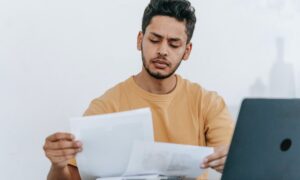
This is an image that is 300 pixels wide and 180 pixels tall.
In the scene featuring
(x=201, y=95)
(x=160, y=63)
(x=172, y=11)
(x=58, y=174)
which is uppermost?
(x=172, y=11)

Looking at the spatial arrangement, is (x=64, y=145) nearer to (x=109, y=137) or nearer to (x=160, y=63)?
(x=109, y=137)

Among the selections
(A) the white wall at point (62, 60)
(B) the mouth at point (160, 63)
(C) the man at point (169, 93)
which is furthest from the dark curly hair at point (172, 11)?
(A) the white wall at point (62, 60)

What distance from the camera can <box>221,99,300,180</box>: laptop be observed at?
85cm

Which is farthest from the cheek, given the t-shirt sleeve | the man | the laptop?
the laptop

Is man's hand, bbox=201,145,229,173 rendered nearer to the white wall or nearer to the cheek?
the cheek

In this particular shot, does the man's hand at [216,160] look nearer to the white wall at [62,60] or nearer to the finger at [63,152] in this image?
the finger at [63,152]

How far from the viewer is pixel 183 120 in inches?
56.8

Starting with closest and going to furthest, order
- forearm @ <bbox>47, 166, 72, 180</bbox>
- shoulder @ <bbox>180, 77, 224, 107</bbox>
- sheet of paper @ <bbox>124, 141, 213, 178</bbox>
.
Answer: sheet of paper @ <bbox>124, 141, 213, 178</bbox>, forearm @ <bbox>47, 166, 72, 180</bbox>, shoulder @ <bbox>180, 77, 224, 107</bbox>

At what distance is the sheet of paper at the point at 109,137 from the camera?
108cm

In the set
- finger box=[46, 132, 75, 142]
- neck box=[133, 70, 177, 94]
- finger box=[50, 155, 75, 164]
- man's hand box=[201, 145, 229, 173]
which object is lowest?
man's hand box=[201, 145, 229, 173]

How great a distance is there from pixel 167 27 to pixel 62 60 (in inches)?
16.0

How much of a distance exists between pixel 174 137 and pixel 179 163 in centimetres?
32

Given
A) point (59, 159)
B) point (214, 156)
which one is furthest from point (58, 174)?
point (214, 156)

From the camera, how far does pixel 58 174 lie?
1.20 meters
